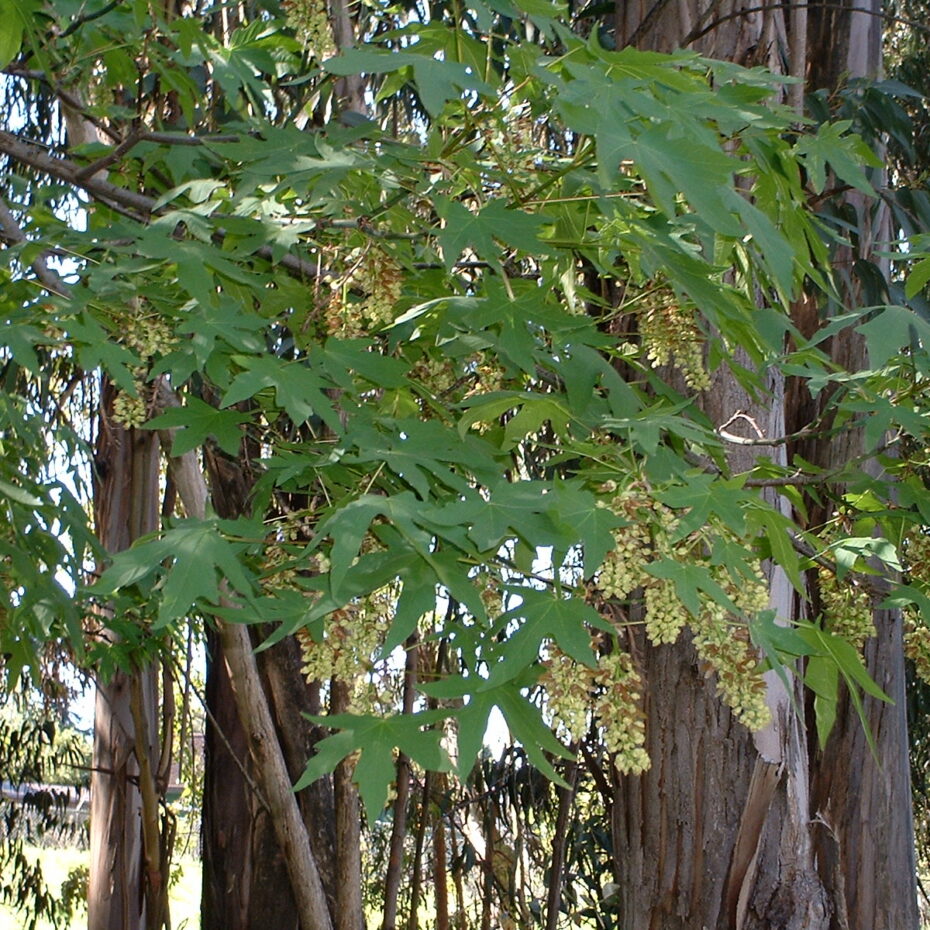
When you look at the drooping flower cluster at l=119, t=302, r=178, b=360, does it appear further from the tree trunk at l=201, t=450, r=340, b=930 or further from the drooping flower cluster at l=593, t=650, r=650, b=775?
the tree trunk at l=201, t=450, r=340, b=930

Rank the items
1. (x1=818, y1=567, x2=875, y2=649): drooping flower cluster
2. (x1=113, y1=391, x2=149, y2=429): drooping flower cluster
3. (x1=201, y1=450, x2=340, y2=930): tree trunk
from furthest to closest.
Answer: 1. (x1=201, y1=450, x2=340, y2=930): tree trunk
2. (x1=818, y1=567, x2=875, y2=649): drooping flower cluster
3. (x1=113, y1=391, x2=149, y2=429): drooping flower cluster

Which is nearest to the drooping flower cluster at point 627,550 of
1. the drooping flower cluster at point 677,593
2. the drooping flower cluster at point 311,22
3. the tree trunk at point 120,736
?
the drooping flower cluster at point 677,593

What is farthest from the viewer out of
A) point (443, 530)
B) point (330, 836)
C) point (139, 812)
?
point (139, 812)

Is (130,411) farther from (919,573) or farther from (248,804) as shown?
(248,804)

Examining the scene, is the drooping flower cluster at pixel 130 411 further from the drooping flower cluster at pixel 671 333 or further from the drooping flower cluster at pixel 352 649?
the drooping flower cluster at pixel 671 333

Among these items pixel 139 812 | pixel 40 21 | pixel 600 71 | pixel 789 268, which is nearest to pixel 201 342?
pixel 600 71

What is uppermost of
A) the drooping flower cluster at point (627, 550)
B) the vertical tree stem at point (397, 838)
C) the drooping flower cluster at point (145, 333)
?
the drooping flower cluster at point (145, 333)

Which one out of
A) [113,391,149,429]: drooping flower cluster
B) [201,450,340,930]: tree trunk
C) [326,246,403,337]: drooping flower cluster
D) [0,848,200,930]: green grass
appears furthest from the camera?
[0,848,200,930]: green grass

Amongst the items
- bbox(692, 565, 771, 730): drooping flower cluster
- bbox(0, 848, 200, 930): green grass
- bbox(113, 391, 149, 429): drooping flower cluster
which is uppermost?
bbox(113, 391, 149, 429): drooping flower cluster

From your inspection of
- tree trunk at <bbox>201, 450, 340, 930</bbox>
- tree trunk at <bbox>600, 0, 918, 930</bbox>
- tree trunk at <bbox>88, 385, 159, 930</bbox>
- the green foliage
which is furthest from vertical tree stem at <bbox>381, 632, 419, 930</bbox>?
tree trunk at <bbox>88, 385, 159, 930</bbox>

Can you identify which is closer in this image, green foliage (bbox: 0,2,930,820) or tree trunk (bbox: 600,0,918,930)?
green foliage (bbox: 0,2,930,820)

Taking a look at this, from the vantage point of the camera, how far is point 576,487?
45.1 inches

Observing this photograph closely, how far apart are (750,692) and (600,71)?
2.19 feet

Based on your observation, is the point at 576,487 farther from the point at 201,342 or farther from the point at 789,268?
the point at 201,342
